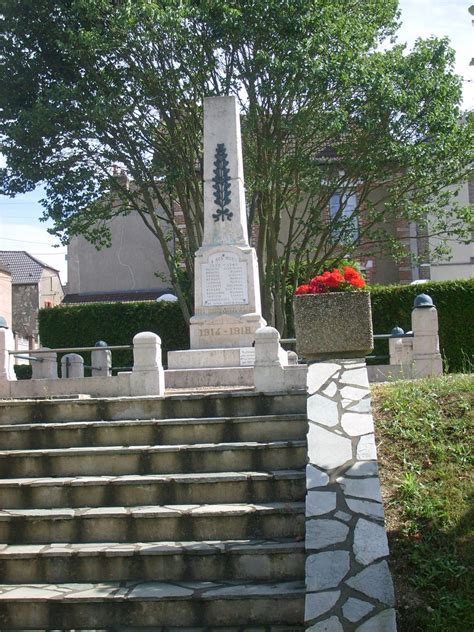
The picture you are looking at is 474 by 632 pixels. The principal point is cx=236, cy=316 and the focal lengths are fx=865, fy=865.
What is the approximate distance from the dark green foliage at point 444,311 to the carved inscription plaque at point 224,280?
9.30m

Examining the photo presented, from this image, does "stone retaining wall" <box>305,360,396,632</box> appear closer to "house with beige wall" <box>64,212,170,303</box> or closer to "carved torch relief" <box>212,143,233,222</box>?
"carved torch relief" <box>212,143,233,222</box>

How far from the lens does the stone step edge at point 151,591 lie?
6359 mm

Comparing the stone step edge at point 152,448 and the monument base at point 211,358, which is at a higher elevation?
the monument base at point 211,358

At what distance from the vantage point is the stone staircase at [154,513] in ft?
21.2

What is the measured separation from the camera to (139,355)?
34.0 feet

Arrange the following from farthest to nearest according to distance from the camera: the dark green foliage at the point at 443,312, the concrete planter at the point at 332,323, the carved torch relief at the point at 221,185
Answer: the dark green foliage at the point at 443,312, the carved torch relief at the point at 221,185, the concrete planter at the point at 332,323

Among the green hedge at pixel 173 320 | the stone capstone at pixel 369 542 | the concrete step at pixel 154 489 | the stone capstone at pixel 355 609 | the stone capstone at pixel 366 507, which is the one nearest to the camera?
the stone capstone at pixel 355 609

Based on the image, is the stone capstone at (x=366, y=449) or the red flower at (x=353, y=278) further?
the red flower at (x=353, y=278)

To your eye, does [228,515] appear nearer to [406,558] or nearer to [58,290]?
[406,558]

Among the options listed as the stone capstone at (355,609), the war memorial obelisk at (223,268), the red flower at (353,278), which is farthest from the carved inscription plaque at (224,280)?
the stone capstone at (355,609)

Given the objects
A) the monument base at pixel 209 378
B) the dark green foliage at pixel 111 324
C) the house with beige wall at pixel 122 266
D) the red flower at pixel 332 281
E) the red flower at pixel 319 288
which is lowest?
the monument base at pixel 209 378

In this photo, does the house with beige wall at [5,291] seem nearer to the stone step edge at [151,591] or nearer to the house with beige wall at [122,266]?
the house with beige wall at [122,266]

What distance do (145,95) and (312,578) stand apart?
17.0 meters

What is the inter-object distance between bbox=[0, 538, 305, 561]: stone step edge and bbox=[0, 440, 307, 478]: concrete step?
1.06 m
